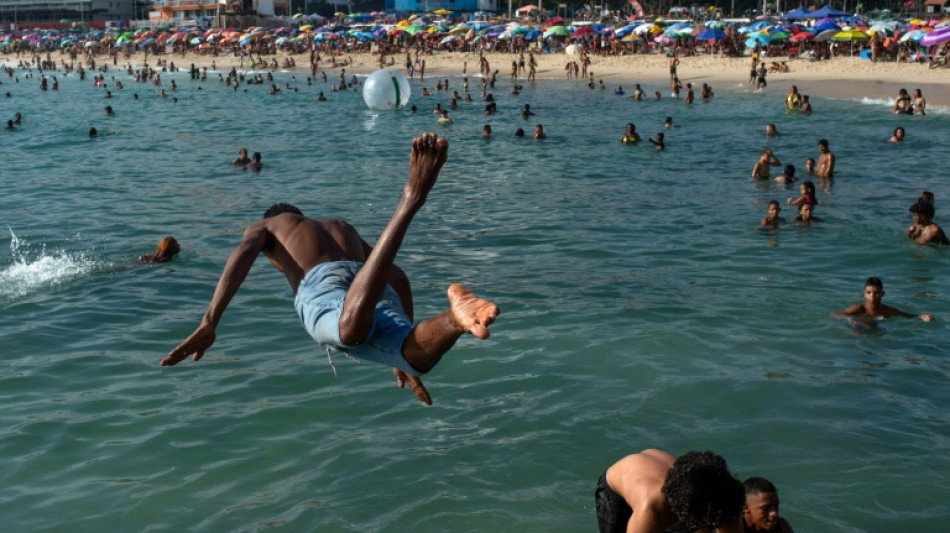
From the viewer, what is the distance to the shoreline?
130 feet

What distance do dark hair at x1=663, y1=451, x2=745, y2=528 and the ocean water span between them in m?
3.13

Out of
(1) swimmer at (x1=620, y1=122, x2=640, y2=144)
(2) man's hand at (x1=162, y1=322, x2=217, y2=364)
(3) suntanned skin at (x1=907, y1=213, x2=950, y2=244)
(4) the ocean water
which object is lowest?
(4) the ocean water

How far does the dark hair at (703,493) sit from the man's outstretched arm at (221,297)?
7.94 feet

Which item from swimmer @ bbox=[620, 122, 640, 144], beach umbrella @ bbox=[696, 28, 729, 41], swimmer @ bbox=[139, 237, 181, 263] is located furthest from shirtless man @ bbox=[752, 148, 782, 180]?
beach umbrella @ bbox=[696, 28, 729, 41]

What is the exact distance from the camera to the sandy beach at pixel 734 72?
1559 inches

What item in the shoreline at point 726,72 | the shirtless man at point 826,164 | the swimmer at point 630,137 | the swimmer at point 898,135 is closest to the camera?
the shirtless man at point 826,164

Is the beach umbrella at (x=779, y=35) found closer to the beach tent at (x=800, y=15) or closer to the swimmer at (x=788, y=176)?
the beach tent at (x=800, y=15)

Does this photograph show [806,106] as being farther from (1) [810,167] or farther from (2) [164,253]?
(2) [164,253]

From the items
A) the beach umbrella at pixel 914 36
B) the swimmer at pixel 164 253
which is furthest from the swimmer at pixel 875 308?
the beach umbrella at pixel 914 36

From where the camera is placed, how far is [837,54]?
48.8 m

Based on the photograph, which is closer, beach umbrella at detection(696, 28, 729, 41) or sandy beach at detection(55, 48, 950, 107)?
sandy beach at detection(55, 48, 950, 107)

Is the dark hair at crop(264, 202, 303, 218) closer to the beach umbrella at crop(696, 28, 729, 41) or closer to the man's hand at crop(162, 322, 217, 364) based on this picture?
the man's hand at crop(162, 322, 217, 364)

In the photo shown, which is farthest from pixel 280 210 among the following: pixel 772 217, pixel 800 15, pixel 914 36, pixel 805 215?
pixel 800 15

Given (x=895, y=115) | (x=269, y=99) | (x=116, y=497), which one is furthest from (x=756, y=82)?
(x=116, y=497)
